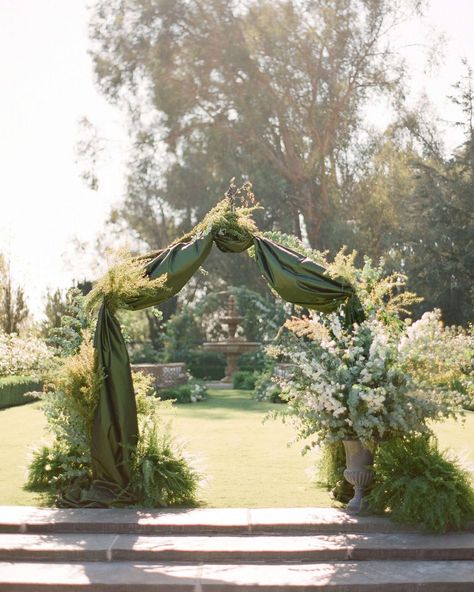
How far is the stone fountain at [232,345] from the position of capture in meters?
25.2

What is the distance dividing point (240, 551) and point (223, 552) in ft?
0.40

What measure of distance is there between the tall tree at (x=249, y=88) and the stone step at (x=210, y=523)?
79.2 feet

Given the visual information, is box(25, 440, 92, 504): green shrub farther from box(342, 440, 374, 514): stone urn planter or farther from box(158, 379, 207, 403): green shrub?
box(158, 379, 207, 403): green shrub

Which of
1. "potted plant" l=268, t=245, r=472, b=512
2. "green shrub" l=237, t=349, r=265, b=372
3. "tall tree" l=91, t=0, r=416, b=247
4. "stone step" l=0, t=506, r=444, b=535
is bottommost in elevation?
"stone step" l=0, t=506, r=444, b=535

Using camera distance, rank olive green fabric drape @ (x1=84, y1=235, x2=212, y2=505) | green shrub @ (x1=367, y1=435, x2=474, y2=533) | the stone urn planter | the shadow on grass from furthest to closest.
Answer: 1. the shadow on grass
2. olive green fabric drape @ (x1=84, y1=235, x2=212, y2=505)
3. the stone urn planter
4. green shrub @ (x1=367, y1=435, x2=474, y2=533)

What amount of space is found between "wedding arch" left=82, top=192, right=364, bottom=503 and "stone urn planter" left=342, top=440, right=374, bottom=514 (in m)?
1.25

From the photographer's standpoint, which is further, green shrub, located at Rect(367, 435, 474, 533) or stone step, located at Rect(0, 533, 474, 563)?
green shrub, located at Rect(367, 435, 474, 533)

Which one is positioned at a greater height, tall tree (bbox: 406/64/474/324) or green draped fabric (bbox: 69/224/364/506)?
tall tree (bbox: 406/64/474/324)

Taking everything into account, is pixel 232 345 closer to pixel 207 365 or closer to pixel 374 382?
pixel 207 365

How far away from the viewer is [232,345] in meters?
25.2

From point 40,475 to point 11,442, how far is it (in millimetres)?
4051

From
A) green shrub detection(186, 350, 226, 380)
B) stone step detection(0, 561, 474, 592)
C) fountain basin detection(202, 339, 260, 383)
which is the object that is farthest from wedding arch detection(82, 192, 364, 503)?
green shrub detection(186, 350, 226, 380)

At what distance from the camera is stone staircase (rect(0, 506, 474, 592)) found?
531cm

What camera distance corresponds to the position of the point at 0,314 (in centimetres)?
2947
